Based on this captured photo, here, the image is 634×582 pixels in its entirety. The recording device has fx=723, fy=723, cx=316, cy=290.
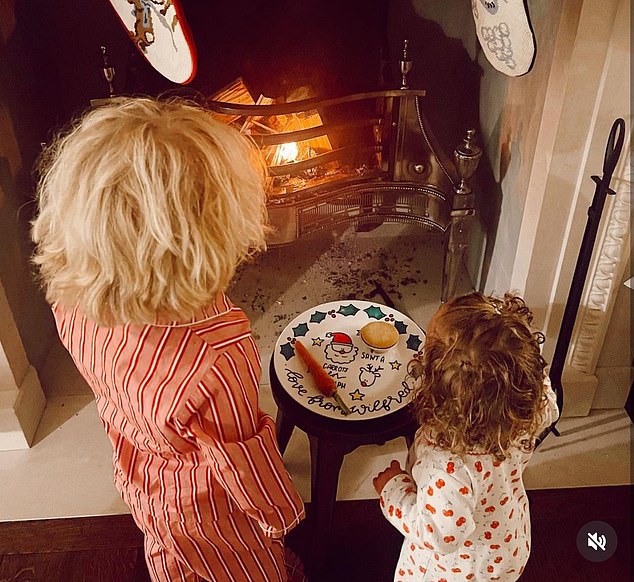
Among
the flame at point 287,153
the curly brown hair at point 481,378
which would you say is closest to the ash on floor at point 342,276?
the flame at point 287,153

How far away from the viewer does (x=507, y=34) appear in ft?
3.93

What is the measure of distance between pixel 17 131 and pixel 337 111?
2.55 ft

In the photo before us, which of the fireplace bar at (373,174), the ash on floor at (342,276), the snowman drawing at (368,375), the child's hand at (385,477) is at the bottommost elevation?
the ash on floor at (342,276)

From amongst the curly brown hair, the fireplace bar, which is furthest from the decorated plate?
the fireplace bar

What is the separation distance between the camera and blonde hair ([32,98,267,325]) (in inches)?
32.2

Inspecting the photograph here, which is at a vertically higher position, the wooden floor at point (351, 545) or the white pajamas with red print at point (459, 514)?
the white pajamas with red print at point (459, 514)

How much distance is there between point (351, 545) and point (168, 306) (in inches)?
33.4

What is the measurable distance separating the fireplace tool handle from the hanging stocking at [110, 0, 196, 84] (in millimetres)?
745

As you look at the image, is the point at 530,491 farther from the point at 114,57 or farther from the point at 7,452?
the point at 114,57

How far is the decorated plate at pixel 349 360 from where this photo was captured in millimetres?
1273

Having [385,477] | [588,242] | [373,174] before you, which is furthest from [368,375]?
[373,174]

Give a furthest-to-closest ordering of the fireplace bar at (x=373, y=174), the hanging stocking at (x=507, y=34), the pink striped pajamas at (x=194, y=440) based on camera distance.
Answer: the fireplace bar at (x=373, y=174), the hanging stocking at (x=507, y=34), the pink striped pajamas at (x=194, y=440)

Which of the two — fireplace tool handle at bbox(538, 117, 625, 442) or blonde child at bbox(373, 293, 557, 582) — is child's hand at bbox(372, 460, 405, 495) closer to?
blonde child at bbox(373, 293, 557, 582)

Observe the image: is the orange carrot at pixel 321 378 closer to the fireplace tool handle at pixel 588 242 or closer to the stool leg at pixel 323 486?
the stool leg at pixel 323 486
